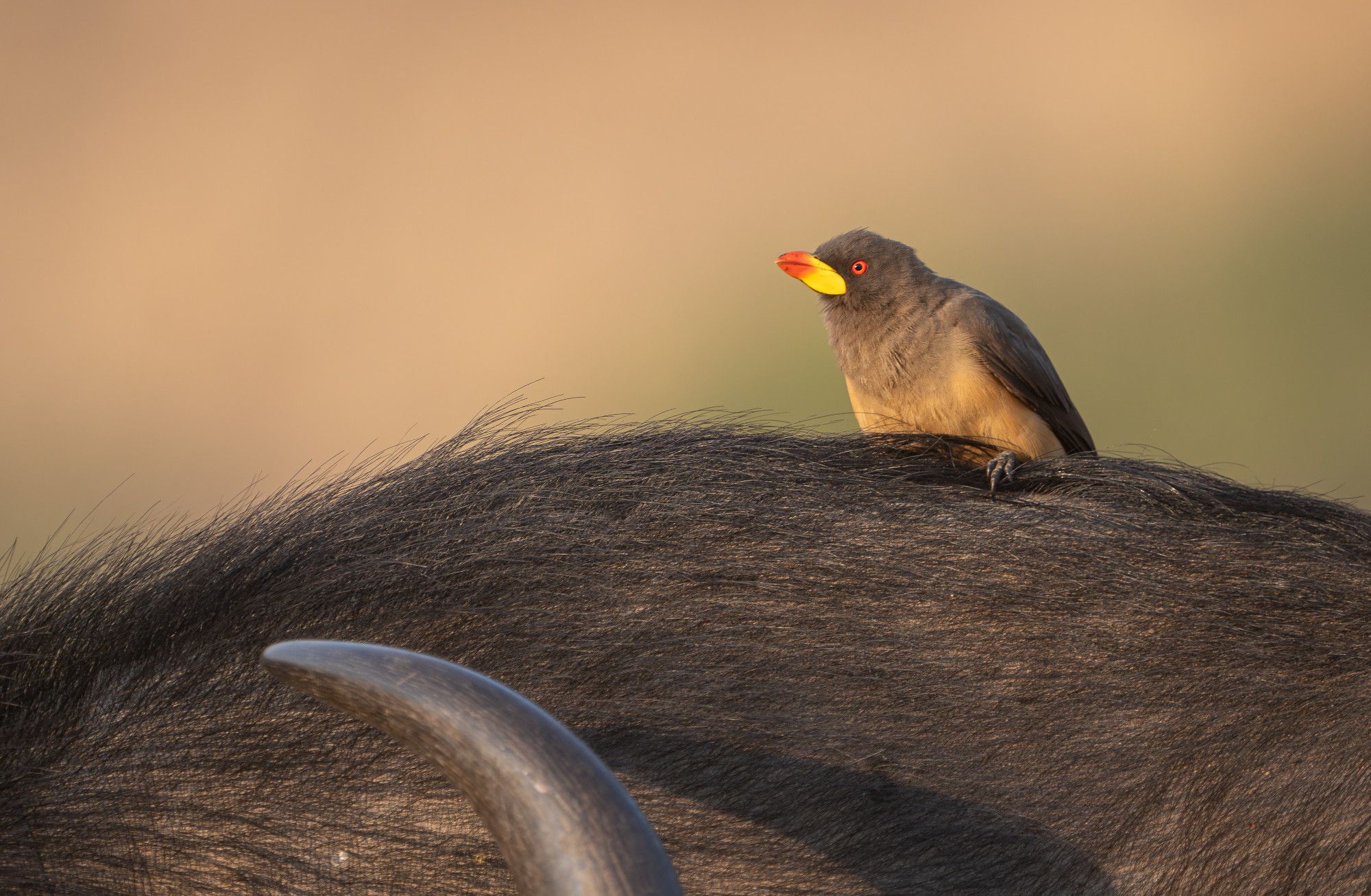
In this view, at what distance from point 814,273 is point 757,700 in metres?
0.85

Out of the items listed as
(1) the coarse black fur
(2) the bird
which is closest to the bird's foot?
(1) the coarse black fur

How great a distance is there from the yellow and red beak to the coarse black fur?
26.8 inches

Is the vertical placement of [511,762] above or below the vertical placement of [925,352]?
below

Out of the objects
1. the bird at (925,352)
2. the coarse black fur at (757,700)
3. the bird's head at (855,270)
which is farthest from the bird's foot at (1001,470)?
the bird's head at (855,270)

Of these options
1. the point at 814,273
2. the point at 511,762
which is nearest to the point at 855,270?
the point at 814,273

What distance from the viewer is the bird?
1.62m

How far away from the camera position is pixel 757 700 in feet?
3.15

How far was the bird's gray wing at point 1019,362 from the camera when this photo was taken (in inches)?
64.4

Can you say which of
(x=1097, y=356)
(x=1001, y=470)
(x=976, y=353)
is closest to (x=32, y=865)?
(x=1001, y=470)

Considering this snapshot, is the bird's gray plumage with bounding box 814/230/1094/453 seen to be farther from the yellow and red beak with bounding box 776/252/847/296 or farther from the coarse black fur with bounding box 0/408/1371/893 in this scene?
the coarse black fur with bounding box 0/408/1371/893

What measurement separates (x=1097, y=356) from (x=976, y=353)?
3.65 m

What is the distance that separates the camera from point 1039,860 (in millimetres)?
940

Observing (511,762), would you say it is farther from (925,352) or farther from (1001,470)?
(925,352)

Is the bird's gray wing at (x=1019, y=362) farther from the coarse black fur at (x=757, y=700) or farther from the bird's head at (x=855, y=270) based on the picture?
the coarse black fur at (x=757, y=700)
